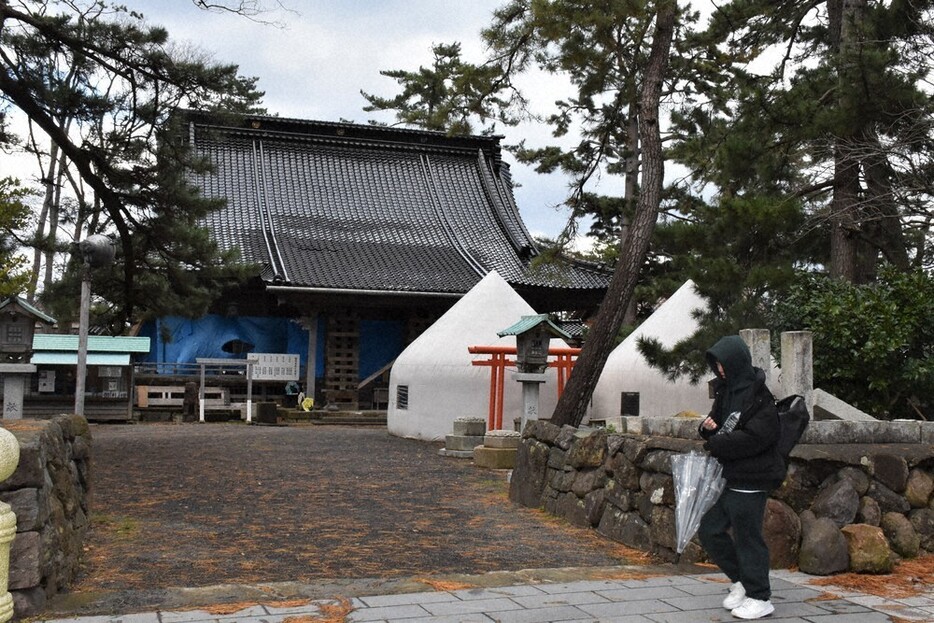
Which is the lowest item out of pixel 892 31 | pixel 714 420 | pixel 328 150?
pixel 714 420

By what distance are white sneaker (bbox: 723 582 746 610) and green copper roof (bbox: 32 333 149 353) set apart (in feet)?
54.1

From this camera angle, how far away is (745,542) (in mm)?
4449

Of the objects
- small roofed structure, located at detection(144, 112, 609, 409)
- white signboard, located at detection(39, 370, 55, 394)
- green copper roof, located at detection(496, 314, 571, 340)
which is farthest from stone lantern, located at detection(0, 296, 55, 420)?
green copper roof, located at detection(496, 314, 571, 340)

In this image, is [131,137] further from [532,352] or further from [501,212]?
[501,212]

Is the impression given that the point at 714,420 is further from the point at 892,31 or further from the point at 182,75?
the point at 182,75

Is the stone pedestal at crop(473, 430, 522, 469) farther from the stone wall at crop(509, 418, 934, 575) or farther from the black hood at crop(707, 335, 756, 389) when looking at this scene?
the black hood at crop(707, 335, 756, 389)

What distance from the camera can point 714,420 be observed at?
465 cm

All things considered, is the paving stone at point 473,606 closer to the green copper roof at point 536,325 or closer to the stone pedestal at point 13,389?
the stone pedestal at point 13,389

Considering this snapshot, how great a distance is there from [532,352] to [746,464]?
8785mm

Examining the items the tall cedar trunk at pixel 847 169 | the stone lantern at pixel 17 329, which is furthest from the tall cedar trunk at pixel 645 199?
the stone lantern at pixel 17 329

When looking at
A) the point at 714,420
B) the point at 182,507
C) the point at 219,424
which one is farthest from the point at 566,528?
the point at 219,424

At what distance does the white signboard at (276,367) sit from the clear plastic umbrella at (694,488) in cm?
1806

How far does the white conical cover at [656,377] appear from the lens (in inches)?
552

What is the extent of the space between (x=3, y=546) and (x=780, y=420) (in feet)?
11.7
